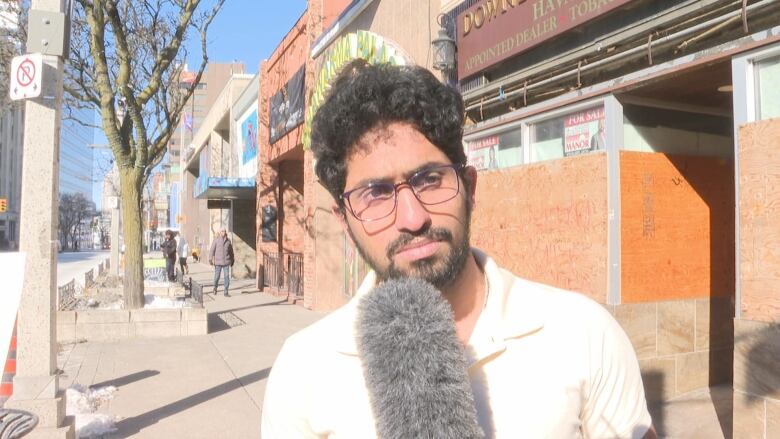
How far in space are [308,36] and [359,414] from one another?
1417cm

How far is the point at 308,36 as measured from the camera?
1485 centimetres

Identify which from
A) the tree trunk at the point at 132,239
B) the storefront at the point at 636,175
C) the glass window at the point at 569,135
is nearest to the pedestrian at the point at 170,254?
the tree trunk at the point at 132,239

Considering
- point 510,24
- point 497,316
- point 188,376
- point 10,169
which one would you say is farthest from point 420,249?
point 10,169

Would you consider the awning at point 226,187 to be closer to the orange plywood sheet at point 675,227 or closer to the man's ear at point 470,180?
the orange plywood sheet at point 675,227

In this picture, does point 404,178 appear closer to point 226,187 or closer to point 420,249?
point 420,249

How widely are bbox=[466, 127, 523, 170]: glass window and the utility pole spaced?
14.2 feet

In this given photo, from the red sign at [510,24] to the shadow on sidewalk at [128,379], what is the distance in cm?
553

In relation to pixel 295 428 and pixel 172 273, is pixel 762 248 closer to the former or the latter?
pixel 295 428

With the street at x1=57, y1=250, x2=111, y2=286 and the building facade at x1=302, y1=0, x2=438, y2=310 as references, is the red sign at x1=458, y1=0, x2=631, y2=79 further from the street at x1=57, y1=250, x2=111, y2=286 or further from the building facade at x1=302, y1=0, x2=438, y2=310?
the street at x1=57, y1=250, x2=111, y2=286

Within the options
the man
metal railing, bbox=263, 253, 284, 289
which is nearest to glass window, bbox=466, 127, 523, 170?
the man

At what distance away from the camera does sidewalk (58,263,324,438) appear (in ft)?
21.1

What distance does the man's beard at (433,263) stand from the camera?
5.33 ft

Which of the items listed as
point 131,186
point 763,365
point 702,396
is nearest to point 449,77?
point 702,396

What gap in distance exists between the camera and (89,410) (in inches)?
263
